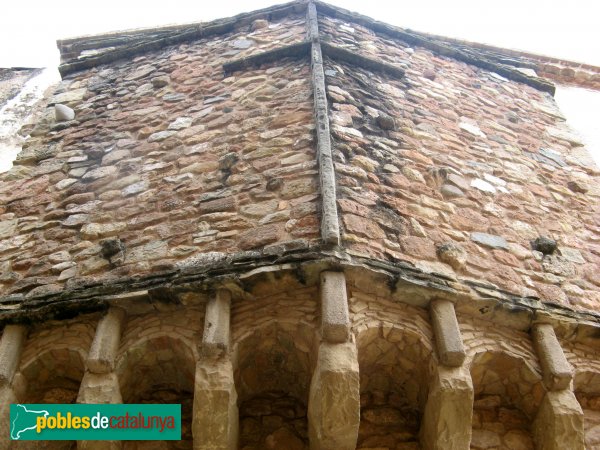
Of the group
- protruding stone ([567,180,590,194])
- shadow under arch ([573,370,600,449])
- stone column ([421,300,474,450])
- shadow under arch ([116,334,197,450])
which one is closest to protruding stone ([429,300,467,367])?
stone column ([421,300,474,450])

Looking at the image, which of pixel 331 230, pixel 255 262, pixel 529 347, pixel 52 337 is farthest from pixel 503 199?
pixel 52 337

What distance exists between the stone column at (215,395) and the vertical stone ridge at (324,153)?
0.74 meters

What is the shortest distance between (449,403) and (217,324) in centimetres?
111

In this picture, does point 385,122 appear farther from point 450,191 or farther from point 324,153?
point 324,153

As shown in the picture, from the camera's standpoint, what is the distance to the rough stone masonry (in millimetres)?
2742

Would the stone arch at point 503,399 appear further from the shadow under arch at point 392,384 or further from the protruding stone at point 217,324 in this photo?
the protruding stone at point 217,324

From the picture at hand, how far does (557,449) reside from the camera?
8.78 feet

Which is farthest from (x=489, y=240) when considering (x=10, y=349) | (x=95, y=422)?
(x=10, y=349)

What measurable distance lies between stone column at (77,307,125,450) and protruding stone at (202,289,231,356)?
0.46 metres

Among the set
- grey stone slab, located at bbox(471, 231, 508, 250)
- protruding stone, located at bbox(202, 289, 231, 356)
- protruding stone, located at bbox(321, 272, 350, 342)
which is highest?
grey stone slab, located at bbox(471, 231, 508, 250)

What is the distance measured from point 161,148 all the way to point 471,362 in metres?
2.76

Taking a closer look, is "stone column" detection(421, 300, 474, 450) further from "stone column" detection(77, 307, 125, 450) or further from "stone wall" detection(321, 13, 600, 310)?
"stone column" detection(77, 307, 125, 450)

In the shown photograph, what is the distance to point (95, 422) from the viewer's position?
2.62 meters

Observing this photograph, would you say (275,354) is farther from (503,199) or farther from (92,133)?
(92,133)
